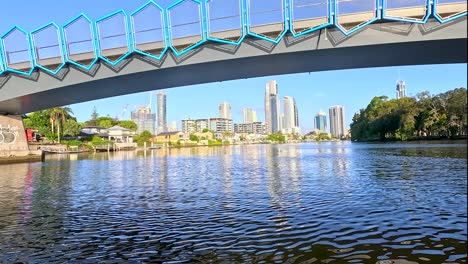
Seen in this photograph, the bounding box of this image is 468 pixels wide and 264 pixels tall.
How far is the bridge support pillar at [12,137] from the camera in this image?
41.8 m

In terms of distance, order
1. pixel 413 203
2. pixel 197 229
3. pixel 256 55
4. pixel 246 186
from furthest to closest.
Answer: pixel 256 55 → pixel 246 186 → pixel 413 203 → pixel 197 229

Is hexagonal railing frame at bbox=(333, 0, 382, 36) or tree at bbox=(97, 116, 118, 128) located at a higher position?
tree at bbox=(97, 116, 118, 128)

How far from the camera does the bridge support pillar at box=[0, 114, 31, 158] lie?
41812mm

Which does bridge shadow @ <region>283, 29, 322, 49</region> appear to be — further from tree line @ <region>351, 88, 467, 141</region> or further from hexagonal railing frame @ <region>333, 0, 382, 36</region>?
tree line @ <region>351, 88, 467, 141</region>

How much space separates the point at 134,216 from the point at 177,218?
65.4 inches

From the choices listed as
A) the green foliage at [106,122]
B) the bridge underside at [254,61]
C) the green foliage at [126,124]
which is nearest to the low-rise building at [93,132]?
the green foliage at [106,122]

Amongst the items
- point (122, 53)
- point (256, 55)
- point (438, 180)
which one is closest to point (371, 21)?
point (256, 55)

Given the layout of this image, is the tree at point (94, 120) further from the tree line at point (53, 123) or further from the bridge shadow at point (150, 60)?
Answer: the bridge shadow at point (150, 60)

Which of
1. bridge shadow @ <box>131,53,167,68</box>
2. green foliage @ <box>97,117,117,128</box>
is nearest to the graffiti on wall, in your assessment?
bridge shadow @ <box>131,53,167,68</box>

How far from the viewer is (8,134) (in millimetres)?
42438

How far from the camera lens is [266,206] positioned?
1288 cm

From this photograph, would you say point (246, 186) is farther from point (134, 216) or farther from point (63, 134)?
point (63, 134)

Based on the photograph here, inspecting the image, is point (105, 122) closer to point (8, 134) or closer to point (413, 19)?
point (8, 134)

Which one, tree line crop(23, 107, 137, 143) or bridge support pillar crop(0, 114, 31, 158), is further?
tree line crop(23, 107, 137, 143)
